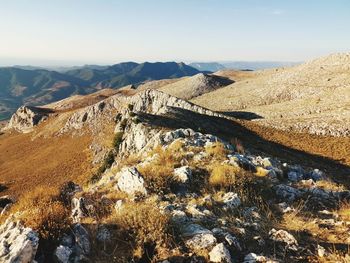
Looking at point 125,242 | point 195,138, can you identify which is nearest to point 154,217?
point 125,242

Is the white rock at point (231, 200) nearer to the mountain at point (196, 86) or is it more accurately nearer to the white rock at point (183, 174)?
the white rock at point (183, 174)

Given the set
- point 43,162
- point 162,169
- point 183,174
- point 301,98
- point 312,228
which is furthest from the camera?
point 301,98

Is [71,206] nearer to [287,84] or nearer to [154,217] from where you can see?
[154,217]

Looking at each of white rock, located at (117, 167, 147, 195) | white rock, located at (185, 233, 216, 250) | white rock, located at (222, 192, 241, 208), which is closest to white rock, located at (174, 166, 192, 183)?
white rock, located at (117, 167, 147, 195)

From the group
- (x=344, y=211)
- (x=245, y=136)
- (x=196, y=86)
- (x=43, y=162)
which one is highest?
(x=344, y=211)

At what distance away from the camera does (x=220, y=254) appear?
8.58 metres

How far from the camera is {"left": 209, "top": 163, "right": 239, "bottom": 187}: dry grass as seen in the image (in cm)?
1385

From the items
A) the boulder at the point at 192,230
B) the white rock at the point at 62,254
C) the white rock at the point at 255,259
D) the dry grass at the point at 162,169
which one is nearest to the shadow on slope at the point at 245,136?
the dry grass at the point at 162,169

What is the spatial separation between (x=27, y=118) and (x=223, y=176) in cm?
8821

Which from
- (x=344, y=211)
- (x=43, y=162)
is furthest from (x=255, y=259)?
(x=43, y=162)

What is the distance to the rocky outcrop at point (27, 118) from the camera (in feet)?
292

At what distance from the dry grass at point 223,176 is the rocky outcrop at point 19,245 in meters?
7.45

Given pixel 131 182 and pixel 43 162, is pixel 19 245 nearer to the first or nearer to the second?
pixel 131 182

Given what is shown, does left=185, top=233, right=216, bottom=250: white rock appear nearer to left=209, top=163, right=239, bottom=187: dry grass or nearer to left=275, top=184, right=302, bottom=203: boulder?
left=209, top=163, right=239, bottom=187: dry grass
